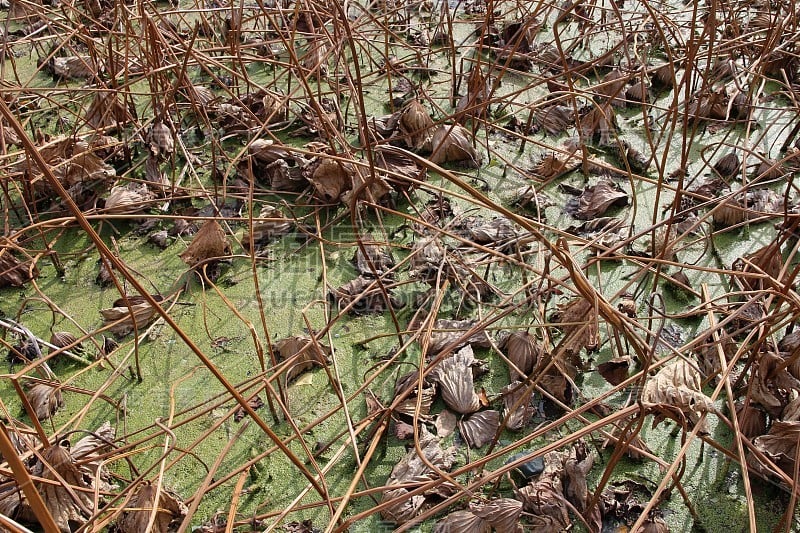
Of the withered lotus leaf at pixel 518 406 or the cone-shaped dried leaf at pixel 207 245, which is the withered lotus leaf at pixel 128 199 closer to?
the cone-shaped dried leaf at pixel 207 245

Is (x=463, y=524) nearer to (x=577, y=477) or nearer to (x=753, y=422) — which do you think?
(x=577, y=477)

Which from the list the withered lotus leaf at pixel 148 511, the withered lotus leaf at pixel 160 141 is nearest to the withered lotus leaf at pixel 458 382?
the withered lotus leaf at pixel 148 511

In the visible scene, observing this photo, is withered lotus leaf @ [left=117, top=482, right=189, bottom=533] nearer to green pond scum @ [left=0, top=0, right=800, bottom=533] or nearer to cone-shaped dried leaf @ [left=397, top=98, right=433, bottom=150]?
green pond scum @ [left=0, top=0, right=800, bottom=533]

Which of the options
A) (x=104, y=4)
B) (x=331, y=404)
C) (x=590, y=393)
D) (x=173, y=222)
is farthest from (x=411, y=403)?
(x=104, y=4)

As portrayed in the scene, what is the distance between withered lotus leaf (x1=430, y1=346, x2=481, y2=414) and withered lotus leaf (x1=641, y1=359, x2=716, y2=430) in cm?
41

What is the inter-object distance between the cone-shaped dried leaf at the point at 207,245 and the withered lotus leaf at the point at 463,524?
2.86 ft

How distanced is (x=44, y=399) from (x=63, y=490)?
30 centimetres

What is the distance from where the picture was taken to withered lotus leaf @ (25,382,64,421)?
4.68 ft

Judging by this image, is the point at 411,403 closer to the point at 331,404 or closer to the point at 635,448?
the point at 331,404

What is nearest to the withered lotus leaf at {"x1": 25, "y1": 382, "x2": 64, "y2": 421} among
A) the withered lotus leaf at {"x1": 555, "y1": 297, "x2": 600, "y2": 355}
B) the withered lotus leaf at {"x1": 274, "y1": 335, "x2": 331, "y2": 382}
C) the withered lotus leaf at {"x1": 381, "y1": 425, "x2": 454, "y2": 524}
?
the withered lotus leaf at {"x1": 274, "y1": 335, "x2": 331, "y2": 382}

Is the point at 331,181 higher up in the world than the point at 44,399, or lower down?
higher up

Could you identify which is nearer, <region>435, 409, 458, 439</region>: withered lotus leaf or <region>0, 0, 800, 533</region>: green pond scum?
<region>0, 0, 800, 533</region>: green pond scum

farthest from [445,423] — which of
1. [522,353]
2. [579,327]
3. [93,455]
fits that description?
[93,455]

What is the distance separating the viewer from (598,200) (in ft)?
6.04
